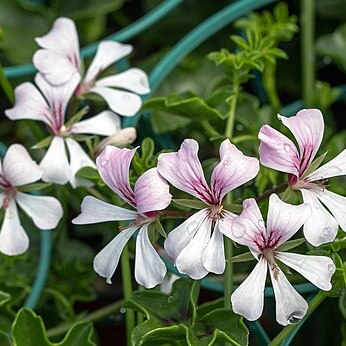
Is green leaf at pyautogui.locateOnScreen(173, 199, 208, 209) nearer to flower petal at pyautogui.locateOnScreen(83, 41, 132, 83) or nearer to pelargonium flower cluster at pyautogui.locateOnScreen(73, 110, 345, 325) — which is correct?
pelargonium flower cluster at pyautogui.locateOnScreen(73, 110, 345, 325)

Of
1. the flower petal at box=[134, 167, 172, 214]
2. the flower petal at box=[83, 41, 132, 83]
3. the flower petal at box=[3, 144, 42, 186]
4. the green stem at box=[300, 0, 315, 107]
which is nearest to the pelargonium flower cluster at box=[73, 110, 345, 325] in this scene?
the flower petal at box=[134, 167, 172, 214]

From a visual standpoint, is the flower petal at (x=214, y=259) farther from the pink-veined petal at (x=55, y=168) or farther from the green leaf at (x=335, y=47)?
the green leaf at (x=335, y=47)

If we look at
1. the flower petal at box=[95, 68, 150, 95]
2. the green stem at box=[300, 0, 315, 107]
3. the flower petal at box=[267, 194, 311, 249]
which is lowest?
the flower petal at box=[267, 194, 311, 249]

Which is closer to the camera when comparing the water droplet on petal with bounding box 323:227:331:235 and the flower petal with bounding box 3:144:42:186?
the water droplet on petal with bounding box 323:227:331:235

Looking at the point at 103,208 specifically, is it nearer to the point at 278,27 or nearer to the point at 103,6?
the point at 278,27

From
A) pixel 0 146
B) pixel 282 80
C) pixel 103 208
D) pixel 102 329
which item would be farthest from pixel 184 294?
pixel 282 80

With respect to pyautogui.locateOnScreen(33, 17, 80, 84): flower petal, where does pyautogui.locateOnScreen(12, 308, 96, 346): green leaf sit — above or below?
below

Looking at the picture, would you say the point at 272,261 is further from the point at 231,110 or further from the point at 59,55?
the point at 59,55
